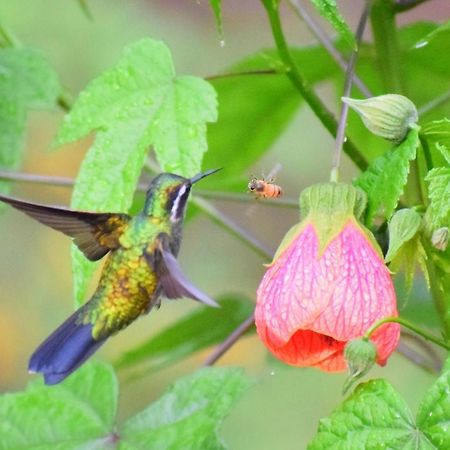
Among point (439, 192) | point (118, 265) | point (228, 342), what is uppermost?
point (439, 192)

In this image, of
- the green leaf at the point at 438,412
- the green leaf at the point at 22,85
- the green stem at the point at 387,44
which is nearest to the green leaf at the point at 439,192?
the green leaf at the point at 438,412

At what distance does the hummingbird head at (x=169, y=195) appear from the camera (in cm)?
91

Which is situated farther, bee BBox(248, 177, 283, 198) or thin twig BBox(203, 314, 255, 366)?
thin twig BBox(203, 314, 255, 366)

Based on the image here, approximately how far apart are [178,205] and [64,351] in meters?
0.16

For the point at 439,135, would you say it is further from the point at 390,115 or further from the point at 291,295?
the point at 291,295

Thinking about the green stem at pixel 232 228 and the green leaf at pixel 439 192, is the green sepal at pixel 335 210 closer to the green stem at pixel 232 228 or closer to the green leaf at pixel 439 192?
the green leaf at pixel 439 192

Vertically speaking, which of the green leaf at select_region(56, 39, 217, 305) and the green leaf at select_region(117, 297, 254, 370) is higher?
the green leaf at select_region(56, 39, 217, 305)

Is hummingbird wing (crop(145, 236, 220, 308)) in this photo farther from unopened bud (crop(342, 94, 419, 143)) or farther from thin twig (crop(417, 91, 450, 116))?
thin twig (crop(417, 91, 450, 116))

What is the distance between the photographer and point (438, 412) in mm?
807

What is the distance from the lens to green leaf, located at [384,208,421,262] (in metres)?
0.81

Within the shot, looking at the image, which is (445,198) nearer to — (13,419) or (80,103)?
(80,103)

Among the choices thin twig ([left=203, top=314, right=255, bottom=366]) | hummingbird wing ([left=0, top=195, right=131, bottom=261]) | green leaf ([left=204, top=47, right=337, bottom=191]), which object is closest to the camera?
hummingbird wing ([left=0, top=195, right=131, bottom=261])

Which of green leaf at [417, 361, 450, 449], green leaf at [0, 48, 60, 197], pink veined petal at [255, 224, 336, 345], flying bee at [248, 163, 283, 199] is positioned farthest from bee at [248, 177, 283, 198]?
green leaf at [0, 48, 60, 197]

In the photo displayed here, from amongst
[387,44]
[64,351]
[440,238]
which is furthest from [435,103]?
[64,351]
